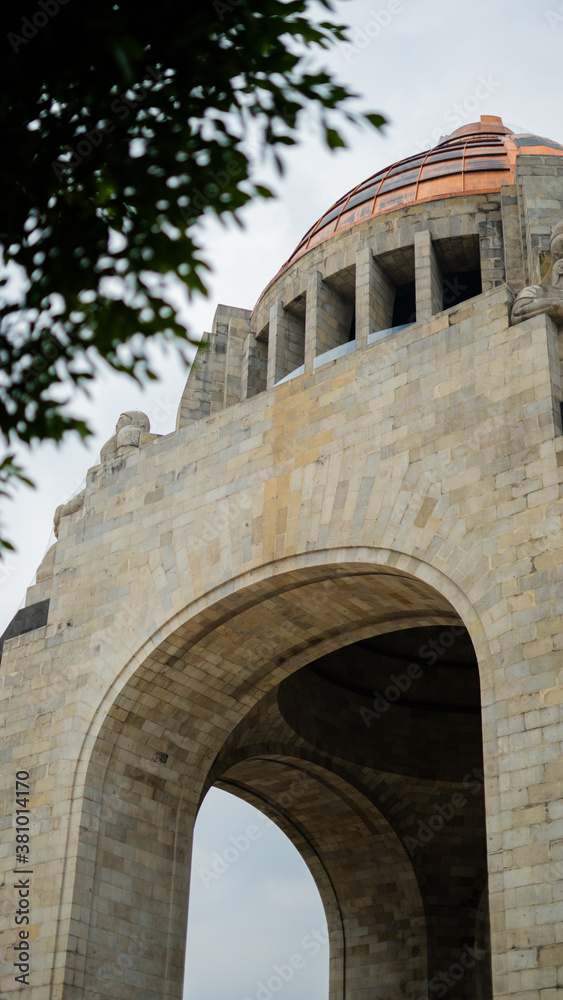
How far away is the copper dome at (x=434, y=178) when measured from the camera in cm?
1809

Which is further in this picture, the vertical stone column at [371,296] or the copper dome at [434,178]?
the copper dome at [434,178]

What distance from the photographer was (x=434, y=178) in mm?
18391

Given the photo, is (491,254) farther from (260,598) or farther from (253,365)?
(260,598)

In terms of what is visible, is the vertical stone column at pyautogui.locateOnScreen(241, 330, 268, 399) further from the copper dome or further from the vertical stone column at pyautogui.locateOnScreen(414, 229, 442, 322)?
the vertical stone column at pyautogui.locateOnScreen(414, 229, 442, 322)

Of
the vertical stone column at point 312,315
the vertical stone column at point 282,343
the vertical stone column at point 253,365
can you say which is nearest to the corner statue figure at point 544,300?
the vertical stone column at point 312,315

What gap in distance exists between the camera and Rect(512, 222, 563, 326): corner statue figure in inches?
428

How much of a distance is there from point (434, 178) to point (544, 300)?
8155 mm

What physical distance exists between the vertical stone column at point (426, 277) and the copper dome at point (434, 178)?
1.31m

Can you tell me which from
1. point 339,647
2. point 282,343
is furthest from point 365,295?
point 339,647

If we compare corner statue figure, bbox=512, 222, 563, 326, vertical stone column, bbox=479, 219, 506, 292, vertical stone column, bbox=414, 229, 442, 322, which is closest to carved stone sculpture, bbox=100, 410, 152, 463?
vertical stone column, bbox=414, 229, 442, 322

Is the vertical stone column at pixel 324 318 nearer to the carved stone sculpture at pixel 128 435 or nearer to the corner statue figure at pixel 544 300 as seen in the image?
the carved stone sculpture at pixel 128 435

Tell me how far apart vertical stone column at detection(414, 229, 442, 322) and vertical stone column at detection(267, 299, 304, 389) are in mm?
2427

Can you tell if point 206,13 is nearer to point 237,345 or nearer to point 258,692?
point 258,692

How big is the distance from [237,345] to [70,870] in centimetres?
996
